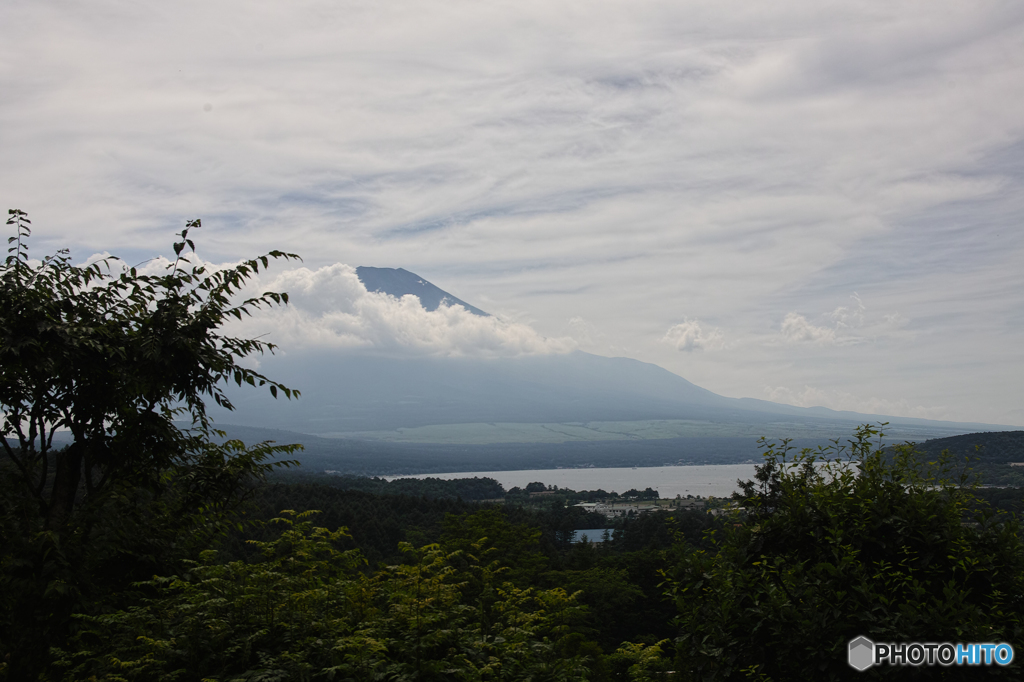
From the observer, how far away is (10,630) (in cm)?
437

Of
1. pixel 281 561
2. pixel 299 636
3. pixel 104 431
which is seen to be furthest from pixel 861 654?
pixel 104 431

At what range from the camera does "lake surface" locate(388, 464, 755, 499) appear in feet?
384

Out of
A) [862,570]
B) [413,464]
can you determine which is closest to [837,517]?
[862,570]

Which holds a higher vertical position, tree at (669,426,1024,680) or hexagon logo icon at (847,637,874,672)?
tree at (669,426,1024,680)

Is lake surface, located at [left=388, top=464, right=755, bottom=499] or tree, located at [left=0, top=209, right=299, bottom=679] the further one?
lake surface, located at [left=388, top=464, right=755, bottom=499]

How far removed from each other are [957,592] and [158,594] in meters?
5.51

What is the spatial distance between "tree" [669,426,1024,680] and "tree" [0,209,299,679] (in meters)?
3.47

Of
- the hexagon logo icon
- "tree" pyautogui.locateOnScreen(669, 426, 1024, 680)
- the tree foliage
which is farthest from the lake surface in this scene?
the hexagon logo icon

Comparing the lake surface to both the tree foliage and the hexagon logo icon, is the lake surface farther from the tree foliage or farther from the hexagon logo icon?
the hexagon logo icon

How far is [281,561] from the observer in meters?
5.05

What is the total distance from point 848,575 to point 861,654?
0.44 m

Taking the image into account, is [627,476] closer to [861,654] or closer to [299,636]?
[299,636]

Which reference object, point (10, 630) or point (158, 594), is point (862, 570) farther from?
point (10, 630)

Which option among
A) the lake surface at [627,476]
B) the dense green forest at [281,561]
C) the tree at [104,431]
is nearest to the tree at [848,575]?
the dense green forest at [281,561]
